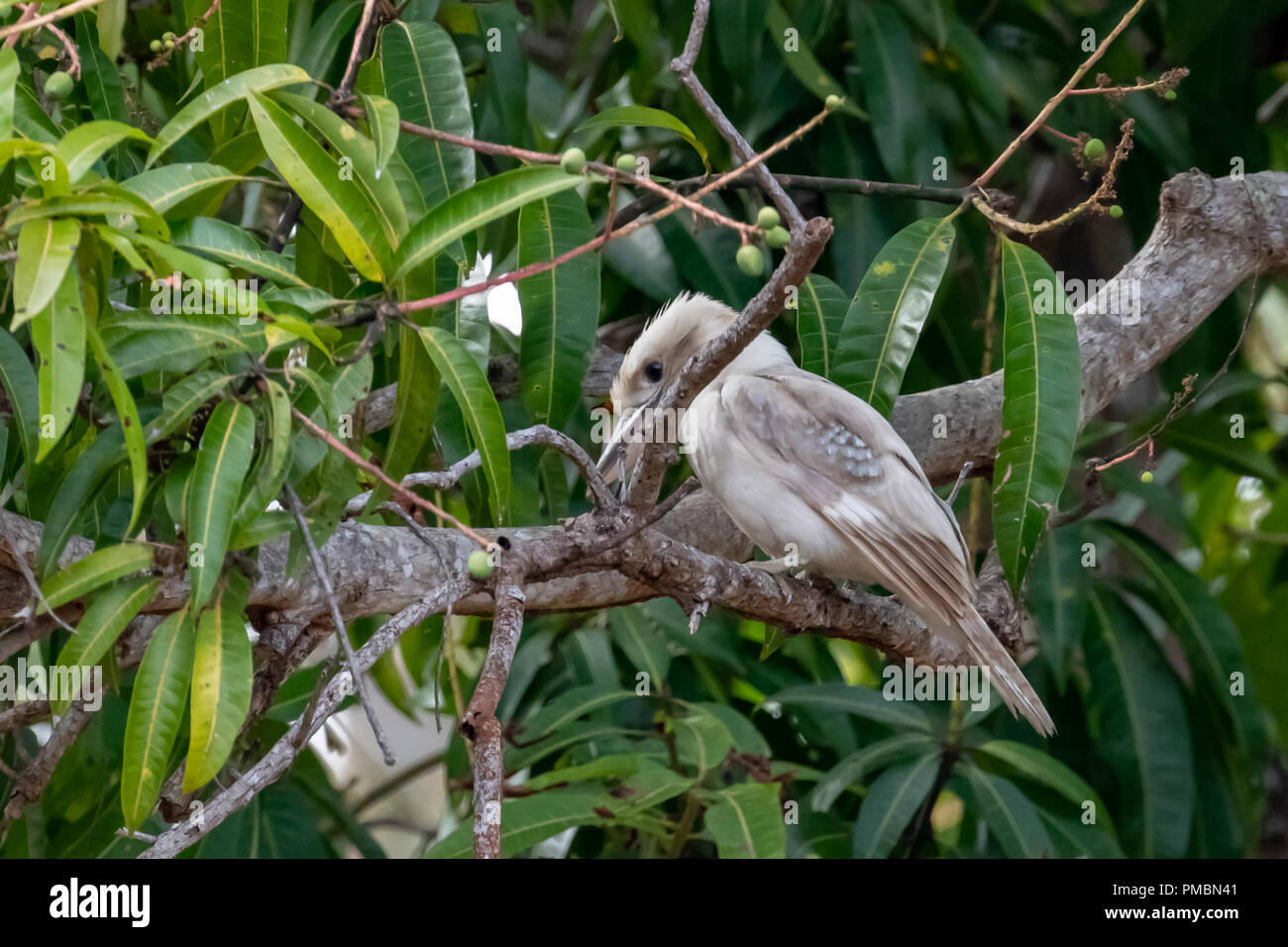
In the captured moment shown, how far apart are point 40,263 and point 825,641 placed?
8.53ft

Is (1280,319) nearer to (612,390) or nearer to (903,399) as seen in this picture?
(903,399)

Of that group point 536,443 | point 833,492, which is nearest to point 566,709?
point 833,492

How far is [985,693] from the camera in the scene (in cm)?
278

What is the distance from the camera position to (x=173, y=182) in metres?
1.44

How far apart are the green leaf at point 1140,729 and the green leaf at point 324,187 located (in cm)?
232

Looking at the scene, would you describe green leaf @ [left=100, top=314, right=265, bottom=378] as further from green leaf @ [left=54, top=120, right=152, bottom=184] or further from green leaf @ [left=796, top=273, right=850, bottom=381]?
green leaf @ [left=796, top=273, right=850, bottom=381]

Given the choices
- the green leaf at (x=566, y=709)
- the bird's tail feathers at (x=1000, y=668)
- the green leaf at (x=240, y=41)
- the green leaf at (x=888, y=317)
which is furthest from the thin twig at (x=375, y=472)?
the green leaf at (x=566, y=709)

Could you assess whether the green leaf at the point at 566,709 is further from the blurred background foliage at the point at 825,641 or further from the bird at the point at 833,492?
the bird at the point at 833,492

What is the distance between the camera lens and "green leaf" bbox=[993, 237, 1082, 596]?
1822 millimetres

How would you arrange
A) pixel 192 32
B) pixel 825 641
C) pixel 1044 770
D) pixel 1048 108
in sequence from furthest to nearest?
1. pixel 825 641
2. pixel 1044 770
3. pixel 192 32
4. pixel 1048 108

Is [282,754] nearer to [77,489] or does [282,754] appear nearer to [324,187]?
[77,489]

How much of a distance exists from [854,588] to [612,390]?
612mm

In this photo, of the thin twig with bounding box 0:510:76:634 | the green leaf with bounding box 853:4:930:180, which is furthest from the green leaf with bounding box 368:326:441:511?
the green leaf with bounding box 853:4:930:180

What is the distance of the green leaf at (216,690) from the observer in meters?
1.37
